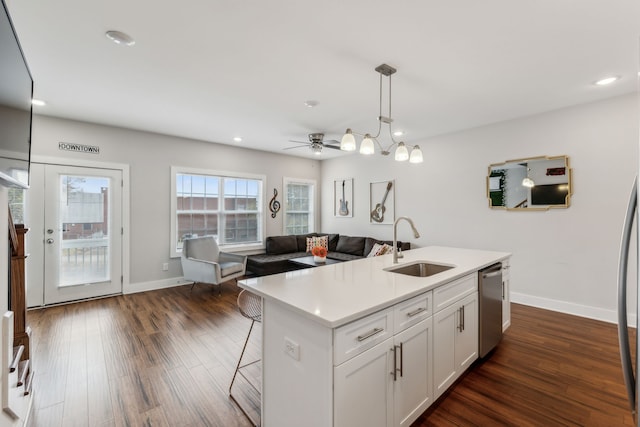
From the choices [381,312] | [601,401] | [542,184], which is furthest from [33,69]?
[542,184]

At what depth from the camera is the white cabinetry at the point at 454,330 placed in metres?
1.92

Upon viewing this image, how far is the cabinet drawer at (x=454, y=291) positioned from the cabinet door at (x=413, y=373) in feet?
0.49

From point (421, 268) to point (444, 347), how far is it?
802mm

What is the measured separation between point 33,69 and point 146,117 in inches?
54.0

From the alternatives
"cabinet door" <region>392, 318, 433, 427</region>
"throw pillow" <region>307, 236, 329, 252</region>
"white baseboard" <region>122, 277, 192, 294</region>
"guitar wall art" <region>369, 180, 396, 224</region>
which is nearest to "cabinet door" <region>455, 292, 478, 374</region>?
"cabinet door" <region>392, 318, 433, 427</region>

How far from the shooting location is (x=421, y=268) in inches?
104

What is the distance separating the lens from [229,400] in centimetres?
203

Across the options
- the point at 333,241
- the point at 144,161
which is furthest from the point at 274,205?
the point at 144,161

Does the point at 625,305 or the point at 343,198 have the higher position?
the point at 343,198

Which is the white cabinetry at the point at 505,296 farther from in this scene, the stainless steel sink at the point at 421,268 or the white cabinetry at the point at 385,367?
the white cabinetry at the point at 385,367

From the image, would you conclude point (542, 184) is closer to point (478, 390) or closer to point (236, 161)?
point (478, 390)

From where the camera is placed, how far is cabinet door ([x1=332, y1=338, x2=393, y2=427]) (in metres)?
1.29

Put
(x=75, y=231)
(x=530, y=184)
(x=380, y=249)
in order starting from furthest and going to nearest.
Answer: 1. (x=380, y=249)
2. (x=75, y=231)
3. (x=530, y=184)

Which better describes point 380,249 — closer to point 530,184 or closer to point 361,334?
point 530,184
